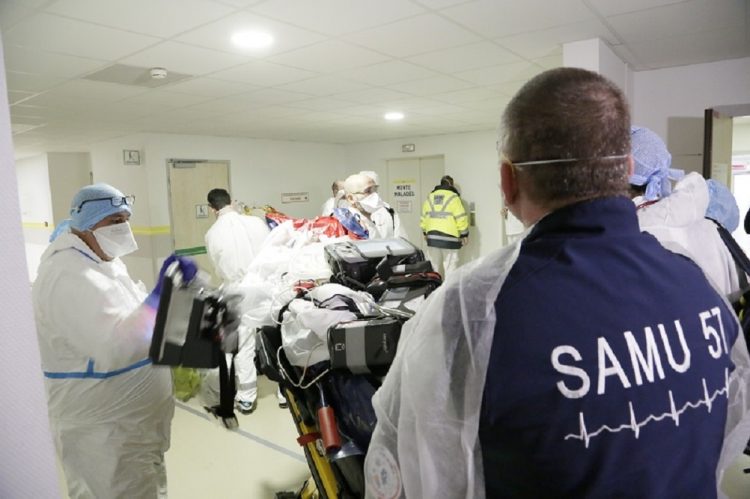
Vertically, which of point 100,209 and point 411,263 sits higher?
point 100,209

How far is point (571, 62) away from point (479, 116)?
108 inches

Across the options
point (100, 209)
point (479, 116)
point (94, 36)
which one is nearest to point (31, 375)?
point (100, 209)

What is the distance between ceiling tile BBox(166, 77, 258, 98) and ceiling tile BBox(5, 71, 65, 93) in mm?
795

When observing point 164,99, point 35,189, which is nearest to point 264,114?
point 164,99

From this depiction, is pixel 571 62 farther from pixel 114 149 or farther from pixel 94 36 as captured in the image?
pixel 114 149

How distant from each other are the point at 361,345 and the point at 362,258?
2.19 feet

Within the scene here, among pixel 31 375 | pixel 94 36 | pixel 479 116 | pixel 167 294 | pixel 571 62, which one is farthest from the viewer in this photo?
pixel 479 116

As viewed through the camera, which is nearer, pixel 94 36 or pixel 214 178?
pixel 94 36

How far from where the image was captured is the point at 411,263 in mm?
2027

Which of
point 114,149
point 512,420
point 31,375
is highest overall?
point 114,149

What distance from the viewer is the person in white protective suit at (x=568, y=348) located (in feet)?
2.37

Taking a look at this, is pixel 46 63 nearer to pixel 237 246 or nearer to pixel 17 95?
pixel 17 95

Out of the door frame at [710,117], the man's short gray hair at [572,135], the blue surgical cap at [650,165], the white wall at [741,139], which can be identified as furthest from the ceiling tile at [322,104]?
the white wall at [741,139]

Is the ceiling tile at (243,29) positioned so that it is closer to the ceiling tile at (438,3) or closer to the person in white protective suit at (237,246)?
the ceiling tile at (438,3)
